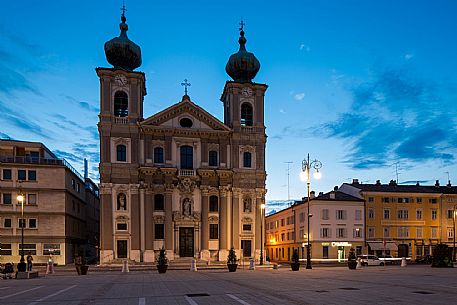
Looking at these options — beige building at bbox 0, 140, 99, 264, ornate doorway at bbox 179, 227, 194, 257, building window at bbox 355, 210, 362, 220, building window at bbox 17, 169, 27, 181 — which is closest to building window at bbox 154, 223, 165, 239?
ornate doorway at bbox 179, 227, 194, 257

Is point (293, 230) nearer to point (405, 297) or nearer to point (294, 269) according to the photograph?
point (294, 269)

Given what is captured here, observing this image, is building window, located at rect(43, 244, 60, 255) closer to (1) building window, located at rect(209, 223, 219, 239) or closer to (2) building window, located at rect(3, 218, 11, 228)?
(2) building window, located at rect(3, 218, 11, 228)

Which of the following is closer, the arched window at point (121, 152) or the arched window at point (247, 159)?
the arched window at point (121, 152)

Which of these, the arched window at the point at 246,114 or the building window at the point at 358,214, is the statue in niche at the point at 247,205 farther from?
the building window at the point at 358,214

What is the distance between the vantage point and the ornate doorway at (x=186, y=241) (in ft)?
181

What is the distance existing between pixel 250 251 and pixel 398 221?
25384mm

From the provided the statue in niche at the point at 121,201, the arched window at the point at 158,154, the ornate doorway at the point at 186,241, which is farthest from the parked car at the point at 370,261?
the statue in niche at the point at 121,201

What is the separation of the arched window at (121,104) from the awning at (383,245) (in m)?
39.6

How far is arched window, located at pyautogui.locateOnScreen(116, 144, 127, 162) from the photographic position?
2146 inches

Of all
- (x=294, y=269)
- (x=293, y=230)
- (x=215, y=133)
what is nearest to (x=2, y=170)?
(x=215, y=133)

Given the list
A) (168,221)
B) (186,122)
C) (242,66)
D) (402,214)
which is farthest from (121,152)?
(402,214)

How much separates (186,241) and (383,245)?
98.0ft

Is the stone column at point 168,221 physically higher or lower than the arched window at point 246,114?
lower

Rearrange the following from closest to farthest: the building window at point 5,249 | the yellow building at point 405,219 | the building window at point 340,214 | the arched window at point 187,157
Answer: the building window at point 5,249
the arched window at point 187,157
the building window at point 340,214
the yellow building at point 405,219
